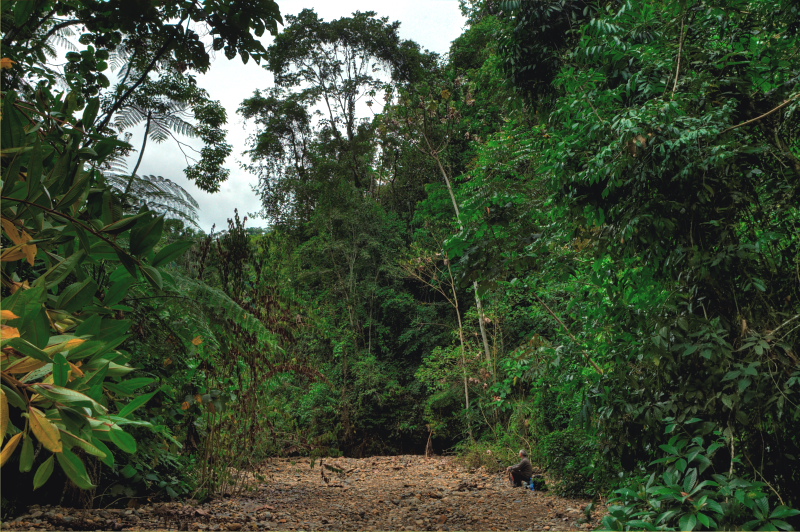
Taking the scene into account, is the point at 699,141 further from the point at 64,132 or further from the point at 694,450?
the point at 64,132

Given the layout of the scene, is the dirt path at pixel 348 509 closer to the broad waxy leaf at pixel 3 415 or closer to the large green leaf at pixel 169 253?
the large green leaf at pixel 169 253

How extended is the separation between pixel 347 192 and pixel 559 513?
31.8 feet

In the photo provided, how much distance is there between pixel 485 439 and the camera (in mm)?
8359

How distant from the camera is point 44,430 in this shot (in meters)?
0.50

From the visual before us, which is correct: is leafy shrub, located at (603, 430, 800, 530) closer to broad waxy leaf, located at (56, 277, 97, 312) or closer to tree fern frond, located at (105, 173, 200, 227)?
broad waxy leaf, located at (56, 277, 97, 312)

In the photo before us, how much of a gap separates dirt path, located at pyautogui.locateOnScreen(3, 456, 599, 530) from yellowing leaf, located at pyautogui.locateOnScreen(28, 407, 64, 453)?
2009 mm

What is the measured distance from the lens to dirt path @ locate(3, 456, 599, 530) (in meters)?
2.67

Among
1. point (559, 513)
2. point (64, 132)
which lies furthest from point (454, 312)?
point (64, 132)

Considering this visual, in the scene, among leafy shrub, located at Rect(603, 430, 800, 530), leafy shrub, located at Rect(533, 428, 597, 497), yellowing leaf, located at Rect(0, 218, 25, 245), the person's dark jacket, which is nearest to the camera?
yellowing leaf, located at Rect(0, 218, 25, 245)

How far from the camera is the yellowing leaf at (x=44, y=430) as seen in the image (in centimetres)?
49

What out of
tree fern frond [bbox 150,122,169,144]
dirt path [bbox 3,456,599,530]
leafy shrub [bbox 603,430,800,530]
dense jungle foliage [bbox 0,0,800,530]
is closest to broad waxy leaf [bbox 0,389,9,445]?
dense jungle foliage [bbox 0,0,800,530]

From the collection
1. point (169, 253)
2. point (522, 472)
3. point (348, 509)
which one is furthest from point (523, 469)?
point (169, 253)

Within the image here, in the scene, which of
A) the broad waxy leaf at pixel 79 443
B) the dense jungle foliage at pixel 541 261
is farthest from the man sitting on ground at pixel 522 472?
the broad waxy leaf at pixel 79 443

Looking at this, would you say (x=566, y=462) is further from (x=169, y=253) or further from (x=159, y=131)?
(x=169, y=253)
